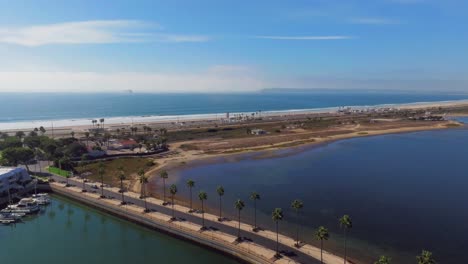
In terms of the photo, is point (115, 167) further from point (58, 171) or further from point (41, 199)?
point (41, 199)

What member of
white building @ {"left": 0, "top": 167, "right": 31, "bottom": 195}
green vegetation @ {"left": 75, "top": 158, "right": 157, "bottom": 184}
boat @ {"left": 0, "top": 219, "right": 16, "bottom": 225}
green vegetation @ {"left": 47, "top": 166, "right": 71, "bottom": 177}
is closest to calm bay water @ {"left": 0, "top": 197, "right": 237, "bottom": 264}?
boat @ {"left": 0, "top": 219, "right": 16, "bottom": 225}

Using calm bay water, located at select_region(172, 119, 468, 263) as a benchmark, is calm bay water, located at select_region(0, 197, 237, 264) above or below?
below

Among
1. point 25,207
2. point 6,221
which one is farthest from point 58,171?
point 6,221

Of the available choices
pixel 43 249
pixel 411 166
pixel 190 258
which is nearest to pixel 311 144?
pixel 411 166

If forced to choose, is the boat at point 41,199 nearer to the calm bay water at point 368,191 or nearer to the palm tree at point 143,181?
the palm tree at point 143,181

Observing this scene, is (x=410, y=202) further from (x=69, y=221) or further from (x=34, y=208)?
(x=34, y=208)

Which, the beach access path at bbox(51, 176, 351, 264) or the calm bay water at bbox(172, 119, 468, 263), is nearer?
the beach access path at bbox(51, 176, 351, 264)

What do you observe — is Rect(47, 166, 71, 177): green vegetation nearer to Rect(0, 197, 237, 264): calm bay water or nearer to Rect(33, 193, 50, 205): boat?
Rect(33, 193, 50, 205): boat
